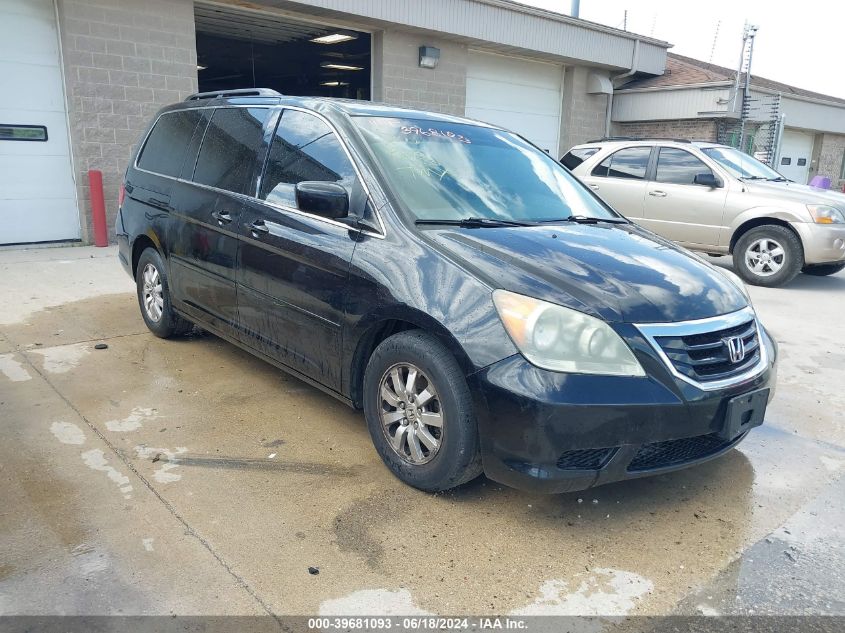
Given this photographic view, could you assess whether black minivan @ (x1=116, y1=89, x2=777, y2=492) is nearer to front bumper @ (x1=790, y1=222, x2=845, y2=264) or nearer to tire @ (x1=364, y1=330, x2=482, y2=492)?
tire @ (x1=364, y1=330, x2=482, y2=492)

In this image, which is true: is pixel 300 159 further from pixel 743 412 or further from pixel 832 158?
pixel 832 158

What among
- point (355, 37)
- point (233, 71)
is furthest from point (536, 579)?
point (233, 71)

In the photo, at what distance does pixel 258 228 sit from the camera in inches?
155

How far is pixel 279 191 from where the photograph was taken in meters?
3.90

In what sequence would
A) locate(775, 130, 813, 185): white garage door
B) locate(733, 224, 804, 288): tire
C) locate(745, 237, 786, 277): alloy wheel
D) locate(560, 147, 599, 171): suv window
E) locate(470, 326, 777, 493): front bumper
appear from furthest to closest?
locate(775, 130, 813, 185): white garage door, locate(560, 147, 599, 171): suv window, locate(745, 237, 786, 277): alloy wheel, locate(733, 224, 804, 288): tire, locate(470, 326, 777, 493): front bumper

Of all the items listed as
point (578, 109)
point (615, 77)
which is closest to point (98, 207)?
point (578, 109)

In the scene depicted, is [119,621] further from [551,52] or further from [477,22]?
[551,52]

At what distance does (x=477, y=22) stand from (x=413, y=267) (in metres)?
10.9

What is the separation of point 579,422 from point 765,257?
7066mm

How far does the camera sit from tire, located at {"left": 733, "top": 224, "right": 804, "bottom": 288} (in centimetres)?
831

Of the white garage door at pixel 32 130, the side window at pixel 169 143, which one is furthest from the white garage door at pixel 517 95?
the side window at pixel 169 143

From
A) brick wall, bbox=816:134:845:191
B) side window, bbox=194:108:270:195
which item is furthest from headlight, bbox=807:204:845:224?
brick wall, bbox=816:134:845:191

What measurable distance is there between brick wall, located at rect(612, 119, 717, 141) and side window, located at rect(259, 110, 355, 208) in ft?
45.4

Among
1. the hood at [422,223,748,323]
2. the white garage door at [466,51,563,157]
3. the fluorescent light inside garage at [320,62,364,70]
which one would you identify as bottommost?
the hood at [422,223,748,323]
